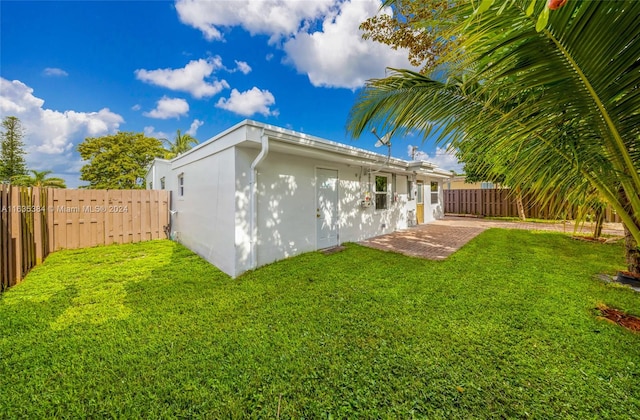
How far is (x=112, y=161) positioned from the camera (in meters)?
22.2

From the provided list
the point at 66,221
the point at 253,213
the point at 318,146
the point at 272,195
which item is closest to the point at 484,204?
the point at 318,146

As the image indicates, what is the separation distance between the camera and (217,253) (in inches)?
231

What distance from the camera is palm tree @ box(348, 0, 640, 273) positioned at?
1.49 metres

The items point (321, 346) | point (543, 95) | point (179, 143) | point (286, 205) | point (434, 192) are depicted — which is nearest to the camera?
point (543, 95)

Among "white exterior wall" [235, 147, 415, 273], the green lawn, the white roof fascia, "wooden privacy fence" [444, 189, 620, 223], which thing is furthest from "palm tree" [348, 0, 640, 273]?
"wooden privacy fence" [444, 189, 620, 223]

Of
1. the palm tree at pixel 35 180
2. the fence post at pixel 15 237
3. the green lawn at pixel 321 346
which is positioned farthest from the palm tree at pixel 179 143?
the green lawn at pixel 321 346

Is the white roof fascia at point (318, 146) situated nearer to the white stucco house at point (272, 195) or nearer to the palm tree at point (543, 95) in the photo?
the white stucco house at point (272, 195)

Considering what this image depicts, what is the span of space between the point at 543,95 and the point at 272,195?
498cm

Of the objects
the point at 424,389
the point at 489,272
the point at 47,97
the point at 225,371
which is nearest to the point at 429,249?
the point at 489,272

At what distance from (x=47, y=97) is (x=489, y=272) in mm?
22524

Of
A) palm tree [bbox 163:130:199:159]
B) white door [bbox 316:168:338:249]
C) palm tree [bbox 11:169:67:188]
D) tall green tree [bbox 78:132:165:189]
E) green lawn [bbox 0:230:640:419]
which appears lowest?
green lawn [bbox 0:230:640:419]

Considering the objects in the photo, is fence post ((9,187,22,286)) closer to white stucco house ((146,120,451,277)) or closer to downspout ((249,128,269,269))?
white stucco house ((146,120,451,277))

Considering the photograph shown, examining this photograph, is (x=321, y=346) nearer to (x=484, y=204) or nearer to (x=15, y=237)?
(x=15, y=237)

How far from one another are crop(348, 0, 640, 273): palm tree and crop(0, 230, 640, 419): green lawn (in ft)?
5.40
